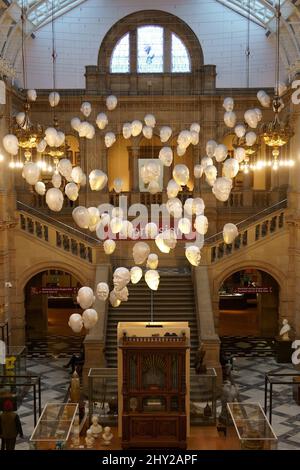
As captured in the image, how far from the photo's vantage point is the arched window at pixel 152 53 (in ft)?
78.8

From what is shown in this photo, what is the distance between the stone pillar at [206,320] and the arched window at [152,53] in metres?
8.30

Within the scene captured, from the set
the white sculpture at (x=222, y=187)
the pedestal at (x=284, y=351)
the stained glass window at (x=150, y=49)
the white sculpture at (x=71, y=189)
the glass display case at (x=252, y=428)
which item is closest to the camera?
the glass display case at (x=252, y=428)

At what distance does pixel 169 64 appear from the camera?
24281mm

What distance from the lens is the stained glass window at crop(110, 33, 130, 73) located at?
24.2 meters

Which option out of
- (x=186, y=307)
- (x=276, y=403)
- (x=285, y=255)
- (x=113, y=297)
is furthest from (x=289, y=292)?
(x=113, y=297)

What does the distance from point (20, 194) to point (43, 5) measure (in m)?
7.23

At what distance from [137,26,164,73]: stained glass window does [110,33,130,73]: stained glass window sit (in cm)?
47

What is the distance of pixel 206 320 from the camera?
19375mm

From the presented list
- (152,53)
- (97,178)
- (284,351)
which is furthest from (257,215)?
(97,178)

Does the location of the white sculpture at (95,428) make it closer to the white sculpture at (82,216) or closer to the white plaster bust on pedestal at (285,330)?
the white sculpture at (82,216)

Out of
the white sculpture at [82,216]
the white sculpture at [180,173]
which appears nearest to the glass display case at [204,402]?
the white sculpture at [82,216]

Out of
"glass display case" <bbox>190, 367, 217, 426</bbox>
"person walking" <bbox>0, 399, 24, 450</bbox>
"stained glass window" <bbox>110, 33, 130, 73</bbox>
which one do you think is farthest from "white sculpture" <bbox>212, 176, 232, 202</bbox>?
"stained glass window" <bbox>110, 33, 130, 73</bbox>

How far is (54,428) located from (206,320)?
777cm
